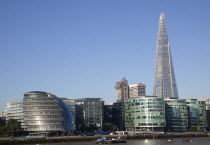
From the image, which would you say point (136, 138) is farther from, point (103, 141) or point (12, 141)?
point (12, 141)

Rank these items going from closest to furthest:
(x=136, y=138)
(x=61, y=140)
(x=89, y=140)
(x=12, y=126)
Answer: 1. (x=61, y=140)
2. (x=89, y=140)
3. (x=136, y=138)
4. (x=12, y=126)

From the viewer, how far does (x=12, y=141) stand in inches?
5625

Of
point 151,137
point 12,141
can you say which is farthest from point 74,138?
point 151,137

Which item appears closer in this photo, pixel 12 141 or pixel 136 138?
pixel 12 141

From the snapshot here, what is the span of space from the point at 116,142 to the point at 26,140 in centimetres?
3630

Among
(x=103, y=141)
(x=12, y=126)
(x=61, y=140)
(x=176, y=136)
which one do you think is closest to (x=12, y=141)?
(x=61, y=140)

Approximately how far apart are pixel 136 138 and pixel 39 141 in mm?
52929

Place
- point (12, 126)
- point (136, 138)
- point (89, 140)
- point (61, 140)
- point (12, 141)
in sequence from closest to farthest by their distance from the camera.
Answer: point (12, 141) → point (61, 140) → point (89, 140) → point (136, 138) → point (12, 126)

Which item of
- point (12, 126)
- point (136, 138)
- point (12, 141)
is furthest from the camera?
point (12, 126)

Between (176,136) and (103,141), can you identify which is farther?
(176,136)

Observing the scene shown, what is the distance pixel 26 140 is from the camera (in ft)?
486

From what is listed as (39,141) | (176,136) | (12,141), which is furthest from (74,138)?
(176,136)

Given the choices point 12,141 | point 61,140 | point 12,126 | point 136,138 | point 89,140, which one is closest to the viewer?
point 12,141

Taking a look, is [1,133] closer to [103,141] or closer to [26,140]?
[26,140]
